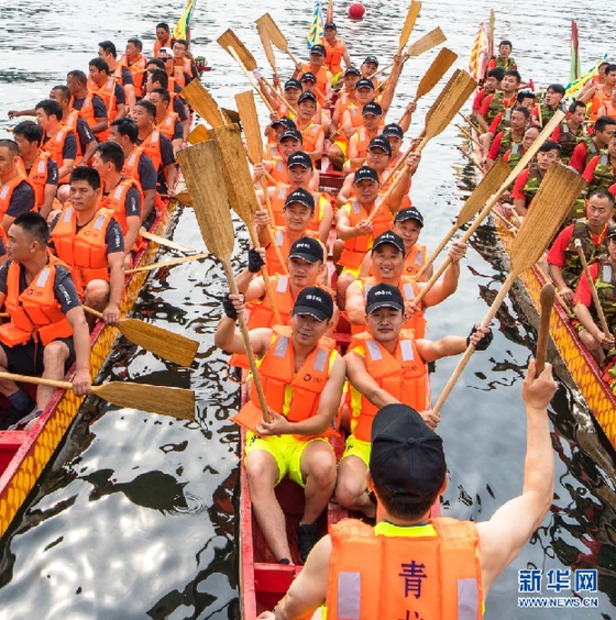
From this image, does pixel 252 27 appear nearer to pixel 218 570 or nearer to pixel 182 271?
pixel 182 271

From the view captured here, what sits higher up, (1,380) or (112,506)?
(1,380)

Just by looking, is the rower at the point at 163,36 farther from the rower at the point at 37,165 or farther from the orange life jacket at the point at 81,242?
the orange life jacket at the point at 81,242

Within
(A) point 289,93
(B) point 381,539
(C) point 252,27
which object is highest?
(B) point 381,539

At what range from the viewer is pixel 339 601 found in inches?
83.9

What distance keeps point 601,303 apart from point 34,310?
15.7 ft

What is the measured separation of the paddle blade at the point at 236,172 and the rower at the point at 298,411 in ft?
2.88

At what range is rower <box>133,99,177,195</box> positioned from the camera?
8.74 m

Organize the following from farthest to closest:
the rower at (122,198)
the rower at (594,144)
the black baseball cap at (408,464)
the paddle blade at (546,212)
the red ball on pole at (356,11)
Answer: the red ball on pole at (356,11)
the rower at (594,144)
the rower at (122,198)
the paddle blade at (546,212)
the black baseball cap at (408,464)

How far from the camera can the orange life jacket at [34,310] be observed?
16.6 ft

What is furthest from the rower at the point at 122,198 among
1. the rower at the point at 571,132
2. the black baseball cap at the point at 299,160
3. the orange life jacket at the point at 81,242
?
the rower at the point at 571,132

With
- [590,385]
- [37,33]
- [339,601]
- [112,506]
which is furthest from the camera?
[37,33]

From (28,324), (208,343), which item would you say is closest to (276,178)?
(208,343)

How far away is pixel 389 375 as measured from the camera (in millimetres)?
4480

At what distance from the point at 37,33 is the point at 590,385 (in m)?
24.4
